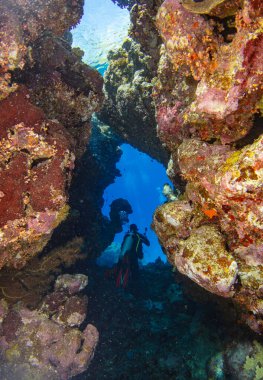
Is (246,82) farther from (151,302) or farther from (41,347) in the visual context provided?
(151,302)

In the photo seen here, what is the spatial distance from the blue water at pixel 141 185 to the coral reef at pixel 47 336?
29.0 metres

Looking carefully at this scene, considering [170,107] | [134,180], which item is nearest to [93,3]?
[170,107]

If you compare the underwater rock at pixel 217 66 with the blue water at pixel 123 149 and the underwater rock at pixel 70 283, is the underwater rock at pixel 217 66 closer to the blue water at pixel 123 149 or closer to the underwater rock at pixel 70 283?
the underwater rock at pixel 70 283

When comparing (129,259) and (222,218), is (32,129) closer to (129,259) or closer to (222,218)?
(222,218)

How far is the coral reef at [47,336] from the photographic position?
288 inches

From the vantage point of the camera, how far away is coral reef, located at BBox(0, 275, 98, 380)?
731 cm

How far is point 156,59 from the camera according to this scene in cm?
A: 685

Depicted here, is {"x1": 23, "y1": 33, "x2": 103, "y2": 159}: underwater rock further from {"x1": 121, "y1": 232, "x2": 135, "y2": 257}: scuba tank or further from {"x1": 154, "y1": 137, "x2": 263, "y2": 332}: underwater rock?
{"x1": 121, "y1": 232, "x2": 135, "y2": 257}: scuba tank

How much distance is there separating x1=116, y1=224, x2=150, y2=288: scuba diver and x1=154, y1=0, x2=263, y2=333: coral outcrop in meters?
6.37

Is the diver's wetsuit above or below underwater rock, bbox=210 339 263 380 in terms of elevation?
above

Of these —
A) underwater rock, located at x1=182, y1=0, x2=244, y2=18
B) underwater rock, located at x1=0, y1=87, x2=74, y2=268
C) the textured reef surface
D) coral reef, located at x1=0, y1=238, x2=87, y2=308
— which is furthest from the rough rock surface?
underwater rock, located at x1=182, y1=0, x2=244, y2=18

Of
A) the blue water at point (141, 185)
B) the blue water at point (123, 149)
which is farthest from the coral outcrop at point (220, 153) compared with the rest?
the blue water at point (141, 185)

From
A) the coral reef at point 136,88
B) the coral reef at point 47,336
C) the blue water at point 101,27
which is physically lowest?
the coral reef at point 47,336

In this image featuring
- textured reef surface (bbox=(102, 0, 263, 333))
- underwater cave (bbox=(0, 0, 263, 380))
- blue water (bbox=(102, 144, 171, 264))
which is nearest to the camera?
textured reef surface (bbox=(102, 0, 263, 333))
